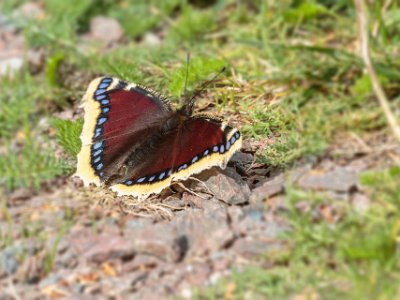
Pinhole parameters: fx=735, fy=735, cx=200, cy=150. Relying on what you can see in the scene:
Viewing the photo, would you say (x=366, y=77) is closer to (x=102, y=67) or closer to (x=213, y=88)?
(x=213, y=88)

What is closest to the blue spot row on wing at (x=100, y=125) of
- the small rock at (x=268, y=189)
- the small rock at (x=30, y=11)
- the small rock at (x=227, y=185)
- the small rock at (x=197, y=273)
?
the small rock at (x=227, y=185)

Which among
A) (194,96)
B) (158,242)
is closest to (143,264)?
(158,242)

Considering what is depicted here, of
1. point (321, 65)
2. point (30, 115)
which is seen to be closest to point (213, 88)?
point (321, 65)

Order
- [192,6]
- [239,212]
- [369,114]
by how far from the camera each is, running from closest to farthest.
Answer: [239,212] < [369,114] < [192,6]

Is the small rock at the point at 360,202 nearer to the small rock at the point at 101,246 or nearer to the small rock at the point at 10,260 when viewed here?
the small rock at the point at 101,246

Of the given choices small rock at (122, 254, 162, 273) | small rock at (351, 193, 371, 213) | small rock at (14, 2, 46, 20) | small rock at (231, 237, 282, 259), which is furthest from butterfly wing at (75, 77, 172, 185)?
small rock at (14, 2, 46, 20)

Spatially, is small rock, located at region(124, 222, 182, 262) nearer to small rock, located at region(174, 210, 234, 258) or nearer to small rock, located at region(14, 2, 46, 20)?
small rock, located at region(174, 210, 234, 258)
